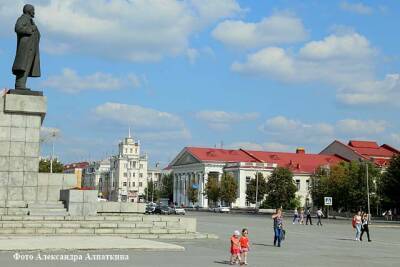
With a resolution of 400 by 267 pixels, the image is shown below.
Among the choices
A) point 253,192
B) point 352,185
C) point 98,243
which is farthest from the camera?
point 253,192

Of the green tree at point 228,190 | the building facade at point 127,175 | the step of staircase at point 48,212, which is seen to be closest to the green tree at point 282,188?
the green tree at point 228,190

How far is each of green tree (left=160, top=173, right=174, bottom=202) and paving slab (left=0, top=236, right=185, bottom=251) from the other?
148m

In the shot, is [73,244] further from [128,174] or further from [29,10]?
[128,174]

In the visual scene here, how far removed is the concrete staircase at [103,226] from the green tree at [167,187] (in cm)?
14308

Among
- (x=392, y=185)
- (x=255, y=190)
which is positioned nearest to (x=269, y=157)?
(x=255, y=190)

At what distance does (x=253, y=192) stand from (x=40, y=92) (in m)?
96.1

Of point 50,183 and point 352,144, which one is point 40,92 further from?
point 352,144

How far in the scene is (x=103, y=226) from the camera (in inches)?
870

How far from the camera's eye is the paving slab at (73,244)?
16797 millimetres

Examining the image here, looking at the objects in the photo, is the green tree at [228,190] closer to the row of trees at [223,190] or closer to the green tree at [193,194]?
the row of trees at [223,190]

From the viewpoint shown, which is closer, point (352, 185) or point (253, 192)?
point (352, 185)

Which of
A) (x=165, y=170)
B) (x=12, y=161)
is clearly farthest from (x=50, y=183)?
(x=165, y=170)

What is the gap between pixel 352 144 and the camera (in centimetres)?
14562

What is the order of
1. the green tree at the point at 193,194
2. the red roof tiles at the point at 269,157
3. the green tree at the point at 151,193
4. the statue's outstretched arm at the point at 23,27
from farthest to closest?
the green tree at the point at 151,193, the green tree at the point at 193,194, the red roof tiles at the point at 269,157, the statue's outstretched arm at the point at 23,27
